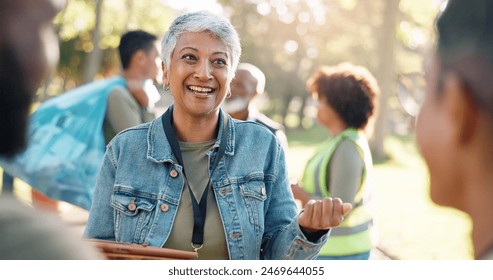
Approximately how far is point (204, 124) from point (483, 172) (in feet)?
3.69

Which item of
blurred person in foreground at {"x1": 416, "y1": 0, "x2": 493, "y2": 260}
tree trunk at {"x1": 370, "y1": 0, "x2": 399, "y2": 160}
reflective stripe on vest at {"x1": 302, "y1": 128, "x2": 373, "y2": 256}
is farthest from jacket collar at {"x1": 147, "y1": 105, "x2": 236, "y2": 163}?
tree trunk at {"x1": 370, "y1": 0, "x2": 399, "y2": 160}

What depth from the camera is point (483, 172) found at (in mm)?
831

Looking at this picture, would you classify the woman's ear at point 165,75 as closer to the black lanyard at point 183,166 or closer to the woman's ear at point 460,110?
the black lanyard at point 183,166

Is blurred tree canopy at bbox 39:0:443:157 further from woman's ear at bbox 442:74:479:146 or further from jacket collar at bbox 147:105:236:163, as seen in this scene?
woman's ear at bbox 442:74:479:146

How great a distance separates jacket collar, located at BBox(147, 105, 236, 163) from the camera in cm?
180

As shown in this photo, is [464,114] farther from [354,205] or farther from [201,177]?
[354,205]

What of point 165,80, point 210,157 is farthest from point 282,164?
point 165,80

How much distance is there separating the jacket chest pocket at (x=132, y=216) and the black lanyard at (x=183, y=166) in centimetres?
11

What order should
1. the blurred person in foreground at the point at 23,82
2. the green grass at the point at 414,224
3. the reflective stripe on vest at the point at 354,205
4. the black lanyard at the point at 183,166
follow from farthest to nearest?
1. the green grass at the point at 414,224
2. the reflective stripe on vest at the point at 354,205
3. the black lanyard at the point at 183,166
4. the blurred person in foreground at the point at 23,82

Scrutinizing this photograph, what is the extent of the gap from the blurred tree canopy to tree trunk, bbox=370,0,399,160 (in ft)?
0.06

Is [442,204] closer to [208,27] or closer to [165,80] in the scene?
[208,27]

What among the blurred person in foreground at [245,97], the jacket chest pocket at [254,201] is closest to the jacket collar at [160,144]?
the jacket chest pocket at [254,201]

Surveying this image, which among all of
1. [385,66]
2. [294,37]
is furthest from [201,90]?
[294,37]

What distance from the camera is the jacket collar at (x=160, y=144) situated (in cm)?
180
